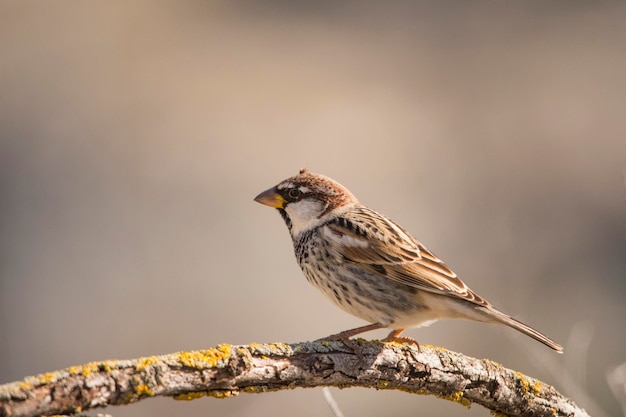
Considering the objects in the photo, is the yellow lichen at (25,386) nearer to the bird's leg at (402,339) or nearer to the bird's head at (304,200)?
the bird's leg at (402,339)

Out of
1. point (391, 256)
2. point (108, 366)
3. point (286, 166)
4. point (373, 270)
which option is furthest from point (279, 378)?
point (286, 166)

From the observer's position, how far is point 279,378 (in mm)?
3529

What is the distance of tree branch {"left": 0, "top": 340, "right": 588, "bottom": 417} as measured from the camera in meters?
2.88

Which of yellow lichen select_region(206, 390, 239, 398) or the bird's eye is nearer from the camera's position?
yellow lichen select_region(206, 390, 239, 398)

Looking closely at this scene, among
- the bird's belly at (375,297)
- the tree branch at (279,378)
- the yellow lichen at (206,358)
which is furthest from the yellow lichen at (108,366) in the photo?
the bird's belly at (375,297)

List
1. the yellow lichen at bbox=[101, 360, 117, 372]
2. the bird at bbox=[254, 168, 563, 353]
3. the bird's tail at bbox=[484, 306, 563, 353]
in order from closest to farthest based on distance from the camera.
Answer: the yellow lichen at bbox=[101, 360, 117, 372] < the bird's tail at bbox=[484, 306, 563, 353] < the bird at bbox=[254, 168, 563, 353]

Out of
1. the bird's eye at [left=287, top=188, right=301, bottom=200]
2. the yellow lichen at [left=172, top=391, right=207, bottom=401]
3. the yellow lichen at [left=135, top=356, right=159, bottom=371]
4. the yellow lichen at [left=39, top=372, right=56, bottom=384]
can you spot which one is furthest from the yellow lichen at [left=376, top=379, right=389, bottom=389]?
the yellow lichen at [left=39, top=372, right=56, bottom=384]

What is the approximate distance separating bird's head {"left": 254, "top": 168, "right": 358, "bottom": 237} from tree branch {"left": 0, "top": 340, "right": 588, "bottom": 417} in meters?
1.15

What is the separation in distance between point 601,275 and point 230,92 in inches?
235

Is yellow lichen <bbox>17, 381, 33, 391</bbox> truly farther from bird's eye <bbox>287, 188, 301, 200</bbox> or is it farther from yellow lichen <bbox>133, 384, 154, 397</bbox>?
bird's eye <bbox>287, 188, 301, 200</bbox>

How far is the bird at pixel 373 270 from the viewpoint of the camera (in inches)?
182

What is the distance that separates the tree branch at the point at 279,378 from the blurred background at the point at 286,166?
838 millimetres

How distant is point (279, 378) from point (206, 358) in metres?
0.36

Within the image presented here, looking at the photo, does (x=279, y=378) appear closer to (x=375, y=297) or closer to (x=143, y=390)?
(x=143, y=390)
